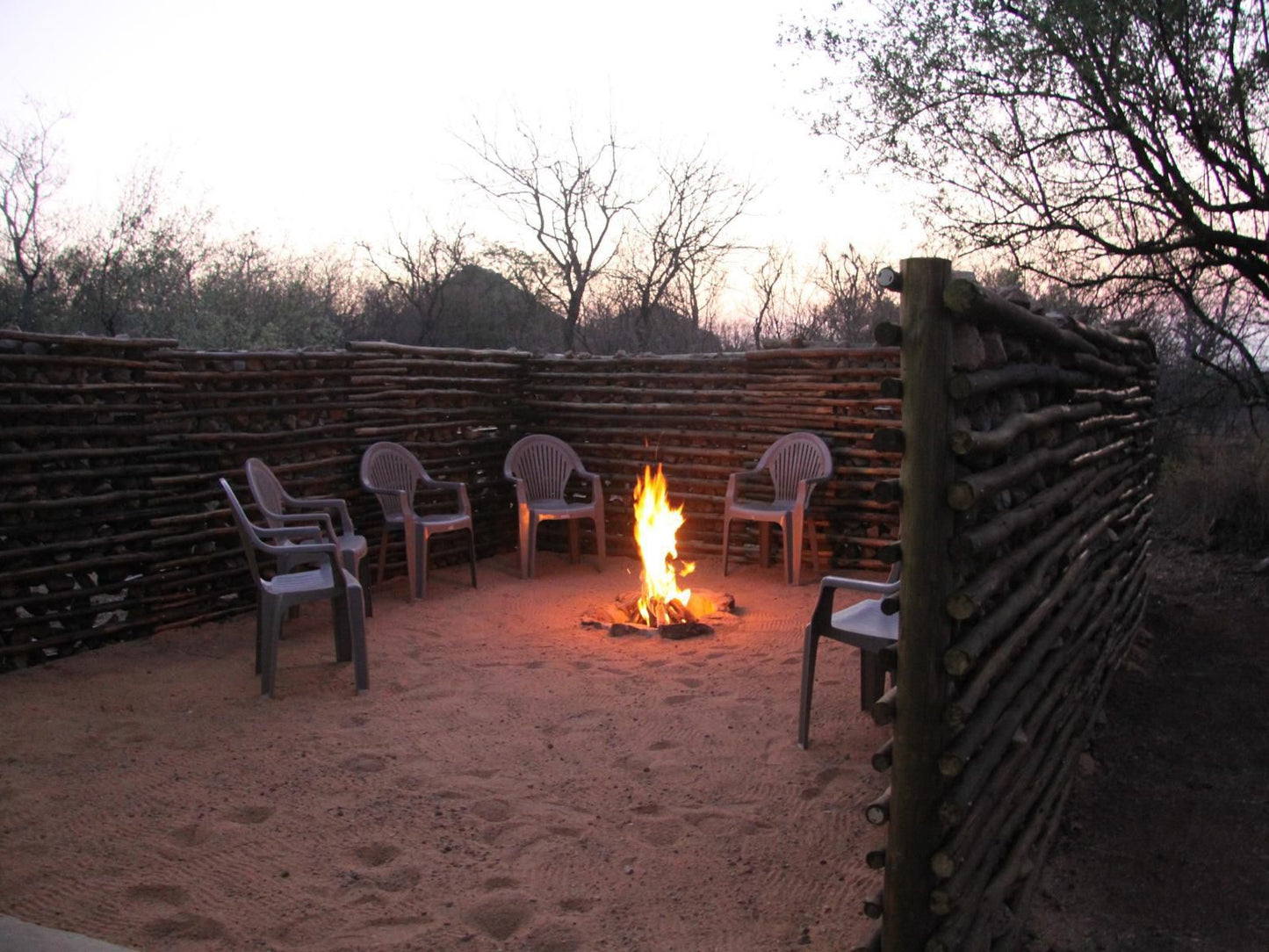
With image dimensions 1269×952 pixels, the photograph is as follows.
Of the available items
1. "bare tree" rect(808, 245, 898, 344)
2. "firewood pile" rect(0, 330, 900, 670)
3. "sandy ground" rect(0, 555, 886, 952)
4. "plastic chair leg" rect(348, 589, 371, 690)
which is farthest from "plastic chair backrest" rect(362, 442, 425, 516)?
"bare tree" rect(808, 245, 898, 344)

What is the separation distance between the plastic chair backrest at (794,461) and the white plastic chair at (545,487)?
4.28 ft

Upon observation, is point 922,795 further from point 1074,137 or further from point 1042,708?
point 1074,137

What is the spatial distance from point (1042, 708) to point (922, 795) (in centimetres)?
102

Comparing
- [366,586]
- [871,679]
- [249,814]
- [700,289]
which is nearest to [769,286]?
[700,289]

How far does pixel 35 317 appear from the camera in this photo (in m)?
11.2

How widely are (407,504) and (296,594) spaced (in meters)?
1.96

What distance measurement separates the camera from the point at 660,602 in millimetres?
5668

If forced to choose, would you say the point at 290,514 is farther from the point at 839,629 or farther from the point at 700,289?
the point at 700,289

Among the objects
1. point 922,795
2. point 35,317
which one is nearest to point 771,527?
point 922,795

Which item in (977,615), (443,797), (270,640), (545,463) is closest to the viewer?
(977,615)

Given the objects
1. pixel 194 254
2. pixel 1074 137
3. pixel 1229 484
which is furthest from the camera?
pixel 194 254

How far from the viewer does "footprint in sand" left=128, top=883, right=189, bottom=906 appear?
268cm

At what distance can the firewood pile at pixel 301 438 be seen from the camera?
4.85 meters

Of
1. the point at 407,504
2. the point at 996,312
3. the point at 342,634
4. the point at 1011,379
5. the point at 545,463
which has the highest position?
the point at 996,312
